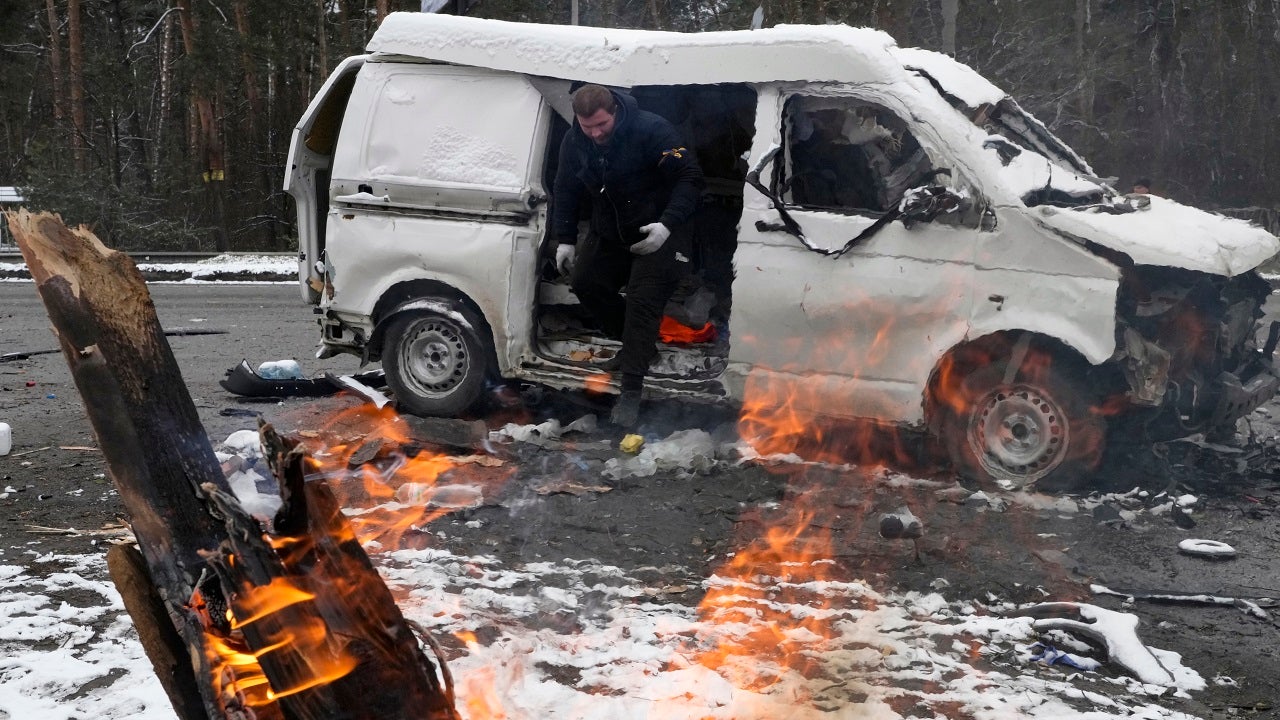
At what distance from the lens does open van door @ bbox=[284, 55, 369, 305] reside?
25.7 ft

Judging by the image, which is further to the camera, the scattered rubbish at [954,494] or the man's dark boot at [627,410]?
the man's dark boot at [627,410]

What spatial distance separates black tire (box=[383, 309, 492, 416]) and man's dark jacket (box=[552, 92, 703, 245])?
3.19 feet

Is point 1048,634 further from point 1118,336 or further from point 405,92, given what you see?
point 405,92

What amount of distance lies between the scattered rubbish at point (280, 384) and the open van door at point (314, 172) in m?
0.61

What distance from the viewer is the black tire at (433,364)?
7.28m

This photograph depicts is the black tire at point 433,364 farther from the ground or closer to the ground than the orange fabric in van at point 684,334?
closer to the ground

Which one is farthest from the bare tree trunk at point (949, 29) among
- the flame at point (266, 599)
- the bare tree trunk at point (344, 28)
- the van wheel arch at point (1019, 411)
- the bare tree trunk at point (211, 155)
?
the flame at point (266, 599)

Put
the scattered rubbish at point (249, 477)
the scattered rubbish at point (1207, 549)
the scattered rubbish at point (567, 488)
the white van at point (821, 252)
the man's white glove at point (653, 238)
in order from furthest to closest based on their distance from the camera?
the man's white glove at point (653, 238) → the scattered rubbish at point (567, 488) → the white van at point (821, 252) → the scattered rubbish at point (1207, 549) → the scattered rubbish at point (249, 477)

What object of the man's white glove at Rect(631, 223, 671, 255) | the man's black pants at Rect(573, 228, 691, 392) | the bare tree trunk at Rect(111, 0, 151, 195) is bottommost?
the man's black pants at Rect(573, 228, 691, 392)

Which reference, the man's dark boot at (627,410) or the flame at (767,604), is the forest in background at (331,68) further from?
the flame at (767,604)

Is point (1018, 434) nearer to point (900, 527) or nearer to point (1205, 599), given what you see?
point (900, 527)

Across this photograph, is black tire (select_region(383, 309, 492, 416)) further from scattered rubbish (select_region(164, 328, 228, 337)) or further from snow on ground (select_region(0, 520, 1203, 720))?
scattered rubbish (select_region(164, 328, 228, 337))

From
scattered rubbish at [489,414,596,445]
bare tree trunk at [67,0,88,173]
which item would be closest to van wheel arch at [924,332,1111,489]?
scattered rubbish at [489,414,596,445]

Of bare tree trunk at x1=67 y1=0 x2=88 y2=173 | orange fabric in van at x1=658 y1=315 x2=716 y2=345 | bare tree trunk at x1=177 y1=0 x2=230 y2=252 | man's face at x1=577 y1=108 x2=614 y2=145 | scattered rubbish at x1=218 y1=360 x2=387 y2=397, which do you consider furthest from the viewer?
bare tree trunk at x1=67 y1=0 x2=88 y2=173
